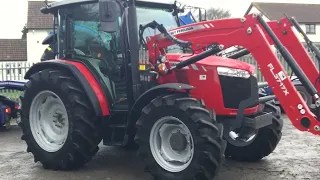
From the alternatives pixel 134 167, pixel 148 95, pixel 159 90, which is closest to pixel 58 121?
pixel 134 167

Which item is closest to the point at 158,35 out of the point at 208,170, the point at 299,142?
the point at 208,170

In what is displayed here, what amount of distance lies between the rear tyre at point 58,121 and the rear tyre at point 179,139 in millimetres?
Answer: 942

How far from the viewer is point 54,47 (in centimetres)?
692

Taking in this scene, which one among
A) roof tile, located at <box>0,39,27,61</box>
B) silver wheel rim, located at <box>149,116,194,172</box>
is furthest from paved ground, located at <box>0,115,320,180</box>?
roof tile, located at <box>0,39,27,61</box>

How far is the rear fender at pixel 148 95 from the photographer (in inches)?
192

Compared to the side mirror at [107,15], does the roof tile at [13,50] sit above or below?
above

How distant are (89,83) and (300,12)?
4822 centimetres

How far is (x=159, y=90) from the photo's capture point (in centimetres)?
505

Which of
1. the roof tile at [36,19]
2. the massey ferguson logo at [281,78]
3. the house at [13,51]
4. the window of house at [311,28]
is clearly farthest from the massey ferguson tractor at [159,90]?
the window of house at [311,28]

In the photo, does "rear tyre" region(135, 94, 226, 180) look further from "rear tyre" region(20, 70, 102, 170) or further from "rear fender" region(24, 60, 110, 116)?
"rear tyre" region(20, 70, 102, 170)

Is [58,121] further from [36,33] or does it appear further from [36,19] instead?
[36,19]

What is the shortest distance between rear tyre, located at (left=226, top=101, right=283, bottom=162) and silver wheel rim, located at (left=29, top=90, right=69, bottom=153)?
2578 mm

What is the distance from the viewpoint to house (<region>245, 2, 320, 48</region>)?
1874 inches

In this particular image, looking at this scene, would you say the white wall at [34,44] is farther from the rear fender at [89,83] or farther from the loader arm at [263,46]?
the loader arm at [263,46]
